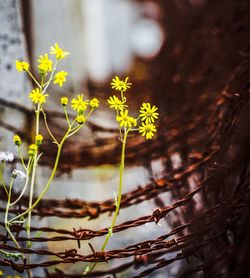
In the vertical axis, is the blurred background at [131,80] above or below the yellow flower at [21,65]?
above

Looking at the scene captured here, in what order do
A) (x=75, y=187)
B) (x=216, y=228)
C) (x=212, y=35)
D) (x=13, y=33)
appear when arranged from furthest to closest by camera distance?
1. (x=212, y=35)
2. (x=75, y=187)
3. (x=13, y=33)
4. (x=216, y=228)

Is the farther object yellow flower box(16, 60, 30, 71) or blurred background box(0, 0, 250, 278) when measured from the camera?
blurred background box(0, 0, 250, 278)

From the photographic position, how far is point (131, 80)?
1.52 meters

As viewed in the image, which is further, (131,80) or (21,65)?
(131,80)

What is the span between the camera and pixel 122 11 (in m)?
1.44

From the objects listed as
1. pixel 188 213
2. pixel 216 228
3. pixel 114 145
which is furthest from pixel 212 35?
pixel 216 228

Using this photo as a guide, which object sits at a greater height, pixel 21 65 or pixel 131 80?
pixel 131 80

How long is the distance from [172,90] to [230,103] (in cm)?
38

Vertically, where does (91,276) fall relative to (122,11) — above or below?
below

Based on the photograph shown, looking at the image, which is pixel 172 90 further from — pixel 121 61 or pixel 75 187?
pixel 75 187

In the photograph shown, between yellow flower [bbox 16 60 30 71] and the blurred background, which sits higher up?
the blurred background

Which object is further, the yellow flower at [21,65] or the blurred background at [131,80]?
the blurred background at [131,80]

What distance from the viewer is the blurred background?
3.35ft

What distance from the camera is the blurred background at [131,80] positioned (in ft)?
3.35
